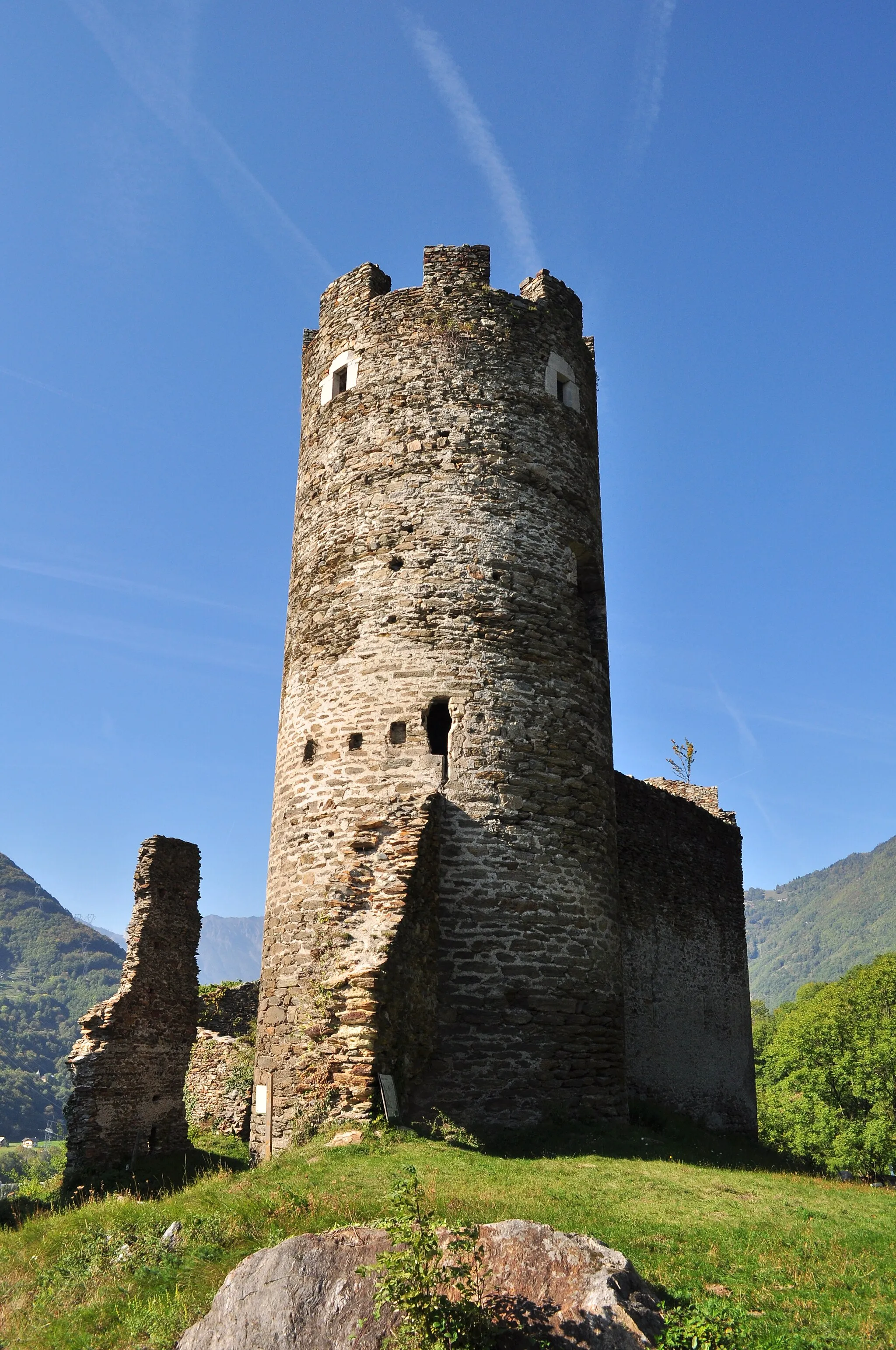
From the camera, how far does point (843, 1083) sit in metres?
37.3

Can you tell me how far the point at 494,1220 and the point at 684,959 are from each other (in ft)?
47.7

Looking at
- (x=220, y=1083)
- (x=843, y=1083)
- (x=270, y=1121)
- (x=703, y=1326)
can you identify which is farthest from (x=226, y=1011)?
(x=843, y=1083)

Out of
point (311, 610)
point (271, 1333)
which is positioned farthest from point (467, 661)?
point (271, 1333)

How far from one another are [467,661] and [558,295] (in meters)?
7.37

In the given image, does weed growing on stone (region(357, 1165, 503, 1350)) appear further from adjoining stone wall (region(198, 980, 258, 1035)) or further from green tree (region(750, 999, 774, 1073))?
green tree (region(750, 999, 774, 1073))

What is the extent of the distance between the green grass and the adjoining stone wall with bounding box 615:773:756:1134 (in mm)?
8488

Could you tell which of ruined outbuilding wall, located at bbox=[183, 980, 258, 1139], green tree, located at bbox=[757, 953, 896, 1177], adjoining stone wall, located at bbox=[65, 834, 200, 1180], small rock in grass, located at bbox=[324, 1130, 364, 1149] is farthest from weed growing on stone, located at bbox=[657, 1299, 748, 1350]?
green tree, located at bbox=[757, 953, 896, 1177]

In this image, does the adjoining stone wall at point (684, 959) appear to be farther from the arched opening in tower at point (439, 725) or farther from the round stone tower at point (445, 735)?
the arched opening in tower at point (439, 725)

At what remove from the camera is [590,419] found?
16.6 metres

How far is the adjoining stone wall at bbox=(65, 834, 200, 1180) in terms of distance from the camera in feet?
52.2

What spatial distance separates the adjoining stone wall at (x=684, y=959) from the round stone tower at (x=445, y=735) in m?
6.17

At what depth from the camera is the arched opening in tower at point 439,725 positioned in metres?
13.2

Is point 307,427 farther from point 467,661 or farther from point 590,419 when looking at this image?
point 467,661

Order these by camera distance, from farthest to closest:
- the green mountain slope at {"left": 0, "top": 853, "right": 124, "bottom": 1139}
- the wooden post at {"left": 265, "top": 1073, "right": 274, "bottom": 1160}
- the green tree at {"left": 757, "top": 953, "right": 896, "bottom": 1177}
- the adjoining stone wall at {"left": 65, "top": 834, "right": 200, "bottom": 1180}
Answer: the green mountain slope at {"left": 0, "top": 853, "right": 124, "bottom": 1139} < the green tree at {"left": 757, "top": 953, "right": 896, "bottom": 1177} < the adjoining stone wall at {"left": 65, "top": 834, "right": 200, "bottom": 1180} < the wooden post at {"left": 265, "top": 1073, "right": 274, "bottom": 1160}
